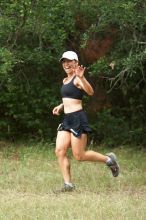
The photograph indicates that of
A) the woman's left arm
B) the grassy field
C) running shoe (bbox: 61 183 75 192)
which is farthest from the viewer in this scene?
running shoe (bbox: 61 183 75 192)

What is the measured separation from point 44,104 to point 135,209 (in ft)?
19.5

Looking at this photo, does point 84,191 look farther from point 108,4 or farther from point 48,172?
point 108,4

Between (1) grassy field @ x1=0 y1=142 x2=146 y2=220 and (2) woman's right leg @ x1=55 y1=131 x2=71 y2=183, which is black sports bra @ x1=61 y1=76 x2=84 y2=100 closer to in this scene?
(2) woman's right leg @ x1=55 y1=131 x2=71 y2=183

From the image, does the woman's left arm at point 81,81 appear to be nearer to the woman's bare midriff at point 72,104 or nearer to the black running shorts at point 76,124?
the woman's bare midriff at point 72,104

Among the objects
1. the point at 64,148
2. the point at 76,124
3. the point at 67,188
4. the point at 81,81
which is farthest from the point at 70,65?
the point at 67,188

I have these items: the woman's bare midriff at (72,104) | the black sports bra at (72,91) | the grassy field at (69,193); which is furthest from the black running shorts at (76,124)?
the grassy field at (69,193)

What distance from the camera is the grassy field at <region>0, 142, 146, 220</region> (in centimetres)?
641

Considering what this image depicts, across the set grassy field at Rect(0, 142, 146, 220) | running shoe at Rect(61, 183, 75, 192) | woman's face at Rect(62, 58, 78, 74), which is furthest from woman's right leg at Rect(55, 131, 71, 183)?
woman's face at Rect(62, 58, 78, 74)

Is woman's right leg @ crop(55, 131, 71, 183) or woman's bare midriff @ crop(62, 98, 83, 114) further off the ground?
woman's bare midriff @ crop(62, 98, 83, 114)

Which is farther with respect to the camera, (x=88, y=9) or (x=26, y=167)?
(x=88, y=9)

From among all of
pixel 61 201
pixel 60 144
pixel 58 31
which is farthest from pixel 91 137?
pixel 61 201

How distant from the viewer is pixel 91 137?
12578 mm

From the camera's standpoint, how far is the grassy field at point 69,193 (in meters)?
6.41

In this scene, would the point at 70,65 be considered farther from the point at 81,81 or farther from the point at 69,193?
the point at 69,193
